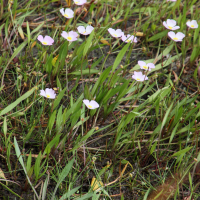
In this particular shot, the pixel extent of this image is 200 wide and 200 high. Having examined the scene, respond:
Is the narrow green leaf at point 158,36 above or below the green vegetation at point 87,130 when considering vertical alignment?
above

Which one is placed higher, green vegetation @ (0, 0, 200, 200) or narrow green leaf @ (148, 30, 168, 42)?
narrow green leaf @ (148, 30, 168, 42)

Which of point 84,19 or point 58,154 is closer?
point 58,154

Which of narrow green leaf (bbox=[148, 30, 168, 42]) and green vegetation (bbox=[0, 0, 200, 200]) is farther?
narrow green leaf (bbox=[148, 30, 168, 42])

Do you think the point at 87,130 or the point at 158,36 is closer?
the point at 87,130

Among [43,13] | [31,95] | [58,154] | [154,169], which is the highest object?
[43,13]

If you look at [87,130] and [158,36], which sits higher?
[158,36]

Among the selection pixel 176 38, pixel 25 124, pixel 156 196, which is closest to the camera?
pixel 156 196

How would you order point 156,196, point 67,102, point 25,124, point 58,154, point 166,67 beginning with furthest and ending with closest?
point 166,67
point 67,102
point 25,124
point 58,154
point 156,196

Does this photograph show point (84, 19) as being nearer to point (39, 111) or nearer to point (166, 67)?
point (166, 67)

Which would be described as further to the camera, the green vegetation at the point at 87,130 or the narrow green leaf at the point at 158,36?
the narrow green leaf at the point at 158,36

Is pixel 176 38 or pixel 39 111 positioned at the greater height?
pixel 176 38

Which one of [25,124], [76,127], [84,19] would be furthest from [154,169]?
[84,19]
